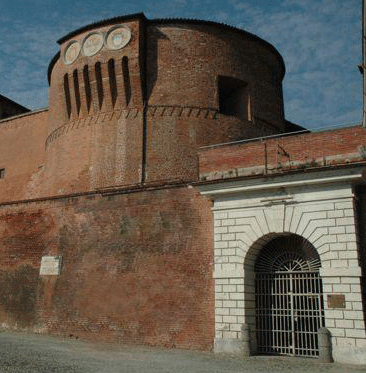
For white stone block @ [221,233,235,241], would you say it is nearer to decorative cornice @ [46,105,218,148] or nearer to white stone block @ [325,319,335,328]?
white stone block @ [325,319,335,328]

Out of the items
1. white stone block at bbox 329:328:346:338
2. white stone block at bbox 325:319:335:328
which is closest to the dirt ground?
white stone block at bbox 329:328:346:338

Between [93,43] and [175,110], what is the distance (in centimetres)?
450

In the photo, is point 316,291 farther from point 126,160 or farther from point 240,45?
point 240,45

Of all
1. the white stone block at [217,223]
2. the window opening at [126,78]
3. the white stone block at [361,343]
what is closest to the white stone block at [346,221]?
the white stone block at [361,343]

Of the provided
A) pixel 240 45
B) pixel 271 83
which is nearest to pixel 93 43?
pixel 240 45

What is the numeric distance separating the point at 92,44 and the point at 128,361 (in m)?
14.0

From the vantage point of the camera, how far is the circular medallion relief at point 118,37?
755 inches

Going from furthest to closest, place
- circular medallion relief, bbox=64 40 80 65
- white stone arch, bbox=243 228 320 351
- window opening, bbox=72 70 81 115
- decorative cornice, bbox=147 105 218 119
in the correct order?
1. circular medallion relief, bbox=64 40 80 65
2. window opening, bbox=72 70 81 115
3. decorative cornice, bbox=147 105 218 119
4. white stone arch, bbox=243 228 320 351

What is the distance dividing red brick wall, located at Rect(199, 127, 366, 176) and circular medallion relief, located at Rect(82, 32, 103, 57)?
30.0 feet

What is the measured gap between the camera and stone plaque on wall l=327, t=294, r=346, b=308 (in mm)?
10344

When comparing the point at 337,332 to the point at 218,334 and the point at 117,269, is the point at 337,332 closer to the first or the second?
the point at 218,334

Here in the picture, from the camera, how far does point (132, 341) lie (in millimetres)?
12500

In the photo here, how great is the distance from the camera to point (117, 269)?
13.2 m

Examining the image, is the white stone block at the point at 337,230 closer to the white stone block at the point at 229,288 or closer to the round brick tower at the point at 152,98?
the white stone block at the point at 229,288
